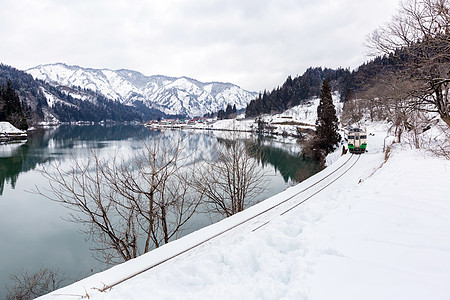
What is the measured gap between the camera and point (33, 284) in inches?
386

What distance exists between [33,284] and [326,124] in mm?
35264

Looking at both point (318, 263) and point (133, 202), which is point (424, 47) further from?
point (133, 202)

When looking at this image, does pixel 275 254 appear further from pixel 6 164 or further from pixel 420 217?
pixel 6 164

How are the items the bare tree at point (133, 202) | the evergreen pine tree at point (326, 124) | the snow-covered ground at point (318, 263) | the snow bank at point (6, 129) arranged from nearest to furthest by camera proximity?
the snow-covered ground at point (318, 263) → the bare tree at point (133, 202) → the evergreen pine tree at point (326, 124) → the snow bank at point (6, 129)

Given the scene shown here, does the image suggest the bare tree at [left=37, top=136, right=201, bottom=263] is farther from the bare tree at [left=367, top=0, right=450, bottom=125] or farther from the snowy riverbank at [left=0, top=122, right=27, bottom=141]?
the snowy riverbank at [left=0, top=122, right=27, bottom=141]

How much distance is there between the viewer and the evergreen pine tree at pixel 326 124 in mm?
34344

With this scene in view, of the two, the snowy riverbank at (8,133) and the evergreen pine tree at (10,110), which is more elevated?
the evergreen pine tree at (10,110)

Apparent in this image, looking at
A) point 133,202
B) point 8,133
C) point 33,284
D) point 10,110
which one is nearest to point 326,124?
point 133,202

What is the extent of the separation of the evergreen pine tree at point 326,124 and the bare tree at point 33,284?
33671mm

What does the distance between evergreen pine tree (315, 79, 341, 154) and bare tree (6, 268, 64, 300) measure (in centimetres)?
3367

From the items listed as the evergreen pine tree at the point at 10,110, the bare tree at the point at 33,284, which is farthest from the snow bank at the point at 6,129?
the bare tree at the point at 33,284

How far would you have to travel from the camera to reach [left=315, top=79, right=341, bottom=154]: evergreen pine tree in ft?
113

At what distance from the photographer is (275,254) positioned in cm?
428

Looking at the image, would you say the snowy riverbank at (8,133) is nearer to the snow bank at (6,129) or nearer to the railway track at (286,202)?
the snow bank at (6,129)
